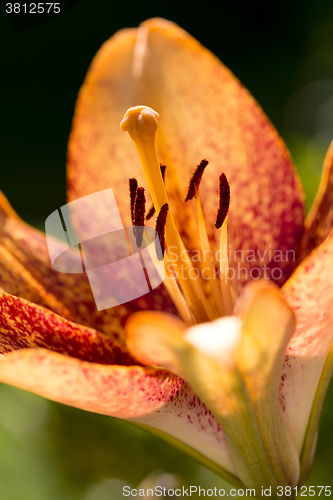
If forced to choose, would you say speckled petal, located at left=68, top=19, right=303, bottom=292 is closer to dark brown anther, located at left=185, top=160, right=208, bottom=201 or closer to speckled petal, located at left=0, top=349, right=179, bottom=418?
dark brown anther, located at left=185, top=160, right=208, bottom=201

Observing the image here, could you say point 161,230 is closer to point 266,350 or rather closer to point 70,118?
point 266,350

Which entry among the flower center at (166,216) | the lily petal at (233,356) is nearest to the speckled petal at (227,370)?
the lily petal at (233,356)

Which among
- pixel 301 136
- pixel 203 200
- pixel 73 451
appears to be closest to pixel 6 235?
pixel 203 200

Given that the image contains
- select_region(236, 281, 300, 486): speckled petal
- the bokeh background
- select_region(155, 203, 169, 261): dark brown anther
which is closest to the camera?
select_region(236, 281, 300, 486): speckled petal

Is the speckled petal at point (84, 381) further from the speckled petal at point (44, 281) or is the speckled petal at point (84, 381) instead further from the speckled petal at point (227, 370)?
the speckled petal at point (44, 281)

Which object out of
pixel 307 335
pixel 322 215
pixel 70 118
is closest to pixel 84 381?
pixel 307 335

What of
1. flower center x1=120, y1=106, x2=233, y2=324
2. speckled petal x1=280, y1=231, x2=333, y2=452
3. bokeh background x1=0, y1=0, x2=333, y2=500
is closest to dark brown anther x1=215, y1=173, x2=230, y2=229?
flower center x1=120, y1=106, x2=233, y2=324

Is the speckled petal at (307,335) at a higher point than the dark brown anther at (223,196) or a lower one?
lower

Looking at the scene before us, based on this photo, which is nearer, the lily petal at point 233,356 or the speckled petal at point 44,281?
the lily petal at point 233,356
